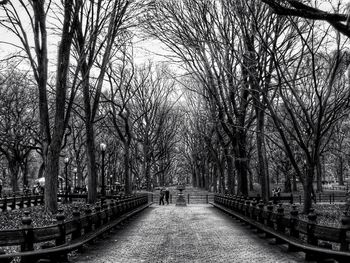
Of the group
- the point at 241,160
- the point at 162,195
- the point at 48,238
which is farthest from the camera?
the point at 162,195

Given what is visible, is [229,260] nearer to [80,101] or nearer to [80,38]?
[80,38]

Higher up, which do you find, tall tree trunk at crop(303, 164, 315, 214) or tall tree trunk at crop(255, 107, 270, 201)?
tall tree trunk at crop(255, 107, 270, 201)

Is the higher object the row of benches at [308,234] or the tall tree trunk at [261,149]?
the tall tree trunk at [261,149]

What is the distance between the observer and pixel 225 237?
1307 cm

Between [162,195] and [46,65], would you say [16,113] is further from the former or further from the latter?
[46,65]

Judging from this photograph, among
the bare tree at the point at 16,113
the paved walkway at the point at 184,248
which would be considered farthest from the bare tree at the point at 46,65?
the bare tree at the point at 16,113

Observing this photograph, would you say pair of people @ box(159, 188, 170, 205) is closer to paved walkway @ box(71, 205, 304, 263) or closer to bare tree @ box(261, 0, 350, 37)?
paved walkway @ box(71, 205, 304, 263)

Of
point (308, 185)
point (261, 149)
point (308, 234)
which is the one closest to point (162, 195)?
point (261, 149)

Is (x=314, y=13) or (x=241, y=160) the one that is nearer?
(x=314, y=13)

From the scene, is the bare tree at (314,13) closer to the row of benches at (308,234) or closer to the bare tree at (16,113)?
the row of benches at (308,234)

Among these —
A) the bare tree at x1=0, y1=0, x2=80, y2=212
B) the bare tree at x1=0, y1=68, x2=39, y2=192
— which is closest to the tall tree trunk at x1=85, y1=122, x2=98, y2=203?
the bare tree at x1=0, y1=0, x2=80, y2=212

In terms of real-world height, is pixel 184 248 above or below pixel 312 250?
below

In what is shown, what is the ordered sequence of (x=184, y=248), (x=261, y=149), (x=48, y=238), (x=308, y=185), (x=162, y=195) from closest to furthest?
(x=48, y=238) < (x=184, y=248) < (x=308, y=185) < (x=261, y=149) < (x=162, y=195)

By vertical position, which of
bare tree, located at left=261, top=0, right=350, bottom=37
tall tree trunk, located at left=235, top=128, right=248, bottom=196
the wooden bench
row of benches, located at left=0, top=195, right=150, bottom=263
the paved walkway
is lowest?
the paved walkway
